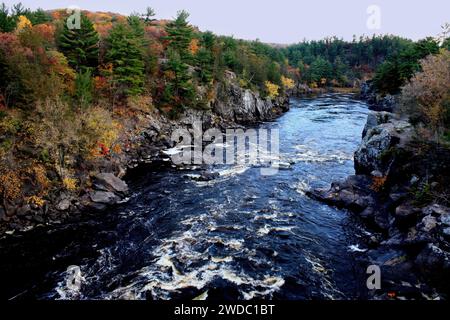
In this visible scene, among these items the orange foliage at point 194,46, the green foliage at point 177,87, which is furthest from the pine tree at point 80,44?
the orange foliage at point 194,46

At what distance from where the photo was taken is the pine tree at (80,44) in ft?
135

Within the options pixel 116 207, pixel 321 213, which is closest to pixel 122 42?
pixel 116 207

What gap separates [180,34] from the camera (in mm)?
58812

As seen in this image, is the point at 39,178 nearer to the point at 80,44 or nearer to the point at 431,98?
the point at 80,44

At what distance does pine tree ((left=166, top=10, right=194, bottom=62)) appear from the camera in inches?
2301

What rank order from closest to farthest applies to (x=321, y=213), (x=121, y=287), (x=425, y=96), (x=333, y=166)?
(x=121, y=287), (x=321, y=213), (x=425, y=96), (x=333, y=166)

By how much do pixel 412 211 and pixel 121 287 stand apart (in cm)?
1927

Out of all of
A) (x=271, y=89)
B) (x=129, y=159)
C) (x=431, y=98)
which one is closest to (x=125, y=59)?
(x=129, y=159)

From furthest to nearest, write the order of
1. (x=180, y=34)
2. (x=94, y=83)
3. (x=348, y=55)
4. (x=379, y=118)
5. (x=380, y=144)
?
(x=348, y=55), (x=180, y=34), (x=94, y=83), (x=379, y=118), (x=380, y=144)

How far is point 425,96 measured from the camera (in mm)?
29047

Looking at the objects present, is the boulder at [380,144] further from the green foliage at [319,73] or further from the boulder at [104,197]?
the green foliage at [319,73]

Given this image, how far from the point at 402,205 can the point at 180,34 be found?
5062 centimetres

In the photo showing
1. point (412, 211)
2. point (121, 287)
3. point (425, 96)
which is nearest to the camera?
point (121, 287)
